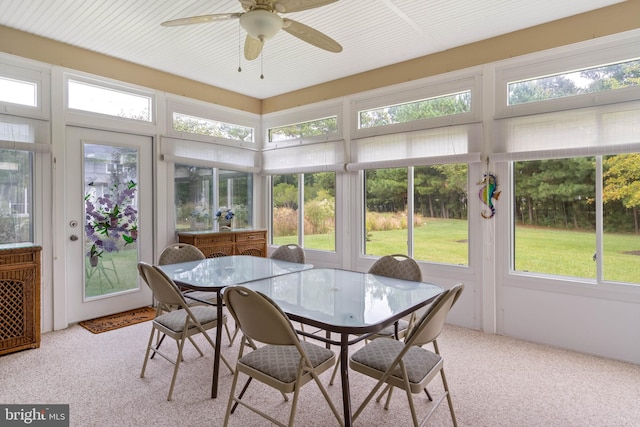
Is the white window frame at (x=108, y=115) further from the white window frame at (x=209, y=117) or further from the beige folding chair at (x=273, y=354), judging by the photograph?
the beige folding chair at (x=273, y=354)

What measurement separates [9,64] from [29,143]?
2.53ft

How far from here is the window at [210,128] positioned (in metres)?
4.83

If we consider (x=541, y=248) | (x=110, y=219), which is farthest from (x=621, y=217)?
(x=110, y=219)

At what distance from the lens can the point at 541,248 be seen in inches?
140

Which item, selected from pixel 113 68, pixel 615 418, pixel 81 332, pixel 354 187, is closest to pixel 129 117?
pixel 113 68

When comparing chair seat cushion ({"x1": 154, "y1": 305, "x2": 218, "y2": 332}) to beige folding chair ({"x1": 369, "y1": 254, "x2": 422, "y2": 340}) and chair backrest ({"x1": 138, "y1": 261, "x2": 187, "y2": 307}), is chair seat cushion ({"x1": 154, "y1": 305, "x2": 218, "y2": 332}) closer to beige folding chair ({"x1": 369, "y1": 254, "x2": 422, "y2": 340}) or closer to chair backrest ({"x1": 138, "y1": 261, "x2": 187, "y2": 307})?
chair backrest ({"x1": 138, "y1": 261, "x2": 187, "y2": 307})

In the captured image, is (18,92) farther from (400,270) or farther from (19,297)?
(400,270)

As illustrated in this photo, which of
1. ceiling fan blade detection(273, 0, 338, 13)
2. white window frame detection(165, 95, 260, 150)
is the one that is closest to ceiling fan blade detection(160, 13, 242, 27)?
ceiling fan blade detection(273, 0, 338, 13)

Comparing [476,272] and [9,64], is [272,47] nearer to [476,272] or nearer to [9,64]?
[9,64]

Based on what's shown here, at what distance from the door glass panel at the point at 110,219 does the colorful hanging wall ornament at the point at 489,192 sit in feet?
13.3

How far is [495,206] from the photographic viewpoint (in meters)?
3.68

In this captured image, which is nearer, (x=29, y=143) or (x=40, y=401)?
(x=40, y=401)

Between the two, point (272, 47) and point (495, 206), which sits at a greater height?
point (272, 47)

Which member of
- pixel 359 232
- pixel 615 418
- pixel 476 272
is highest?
pixel 359 232
